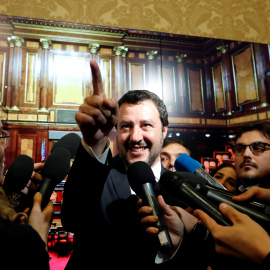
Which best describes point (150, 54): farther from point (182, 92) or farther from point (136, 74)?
point (182, 92)

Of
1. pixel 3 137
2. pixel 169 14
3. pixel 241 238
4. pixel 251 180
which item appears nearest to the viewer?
pixel 241 238

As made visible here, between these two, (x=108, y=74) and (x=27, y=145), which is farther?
(x=108, y=74)

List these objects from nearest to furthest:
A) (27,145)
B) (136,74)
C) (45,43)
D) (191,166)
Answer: (191,166), (27,145), (45,43), (136,74)

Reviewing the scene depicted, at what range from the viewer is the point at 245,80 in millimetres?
1886

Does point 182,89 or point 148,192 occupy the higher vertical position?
point 182,89

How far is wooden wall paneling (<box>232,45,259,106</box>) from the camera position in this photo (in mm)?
1857

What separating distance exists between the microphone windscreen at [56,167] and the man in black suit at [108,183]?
3 cm

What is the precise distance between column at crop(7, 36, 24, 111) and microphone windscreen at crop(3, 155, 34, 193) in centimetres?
89

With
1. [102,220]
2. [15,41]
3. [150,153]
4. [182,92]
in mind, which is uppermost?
[15,41]

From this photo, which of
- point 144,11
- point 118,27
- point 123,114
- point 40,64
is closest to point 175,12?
point 144,11

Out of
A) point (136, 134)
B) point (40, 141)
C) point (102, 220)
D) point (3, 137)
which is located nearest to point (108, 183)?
point (102, 220)

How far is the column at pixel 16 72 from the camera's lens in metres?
1.51

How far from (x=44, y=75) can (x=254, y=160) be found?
1408 millimetres

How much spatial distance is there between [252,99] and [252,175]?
28.7 inches
